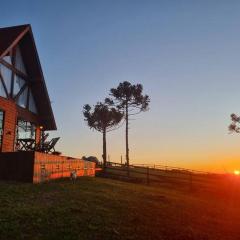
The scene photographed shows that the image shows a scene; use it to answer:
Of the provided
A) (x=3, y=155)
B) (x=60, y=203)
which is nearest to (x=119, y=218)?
(x=60, y=203)

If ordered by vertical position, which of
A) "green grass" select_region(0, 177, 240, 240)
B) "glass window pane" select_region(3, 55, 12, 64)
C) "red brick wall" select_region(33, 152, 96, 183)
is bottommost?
"green grass" select_region(0, 177, 240, 240)

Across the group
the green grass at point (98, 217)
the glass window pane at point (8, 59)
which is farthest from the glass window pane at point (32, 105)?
the green grass at point (98, 217)

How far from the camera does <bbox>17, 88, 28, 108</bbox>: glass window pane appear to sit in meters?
26.2

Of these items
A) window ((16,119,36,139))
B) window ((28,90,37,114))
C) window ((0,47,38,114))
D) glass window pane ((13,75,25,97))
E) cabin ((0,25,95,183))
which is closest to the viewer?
cabin ((0,25,95,183))

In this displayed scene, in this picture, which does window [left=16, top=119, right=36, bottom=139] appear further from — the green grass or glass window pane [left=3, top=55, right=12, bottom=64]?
the green grass

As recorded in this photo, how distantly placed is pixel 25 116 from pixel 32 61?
4129 mm

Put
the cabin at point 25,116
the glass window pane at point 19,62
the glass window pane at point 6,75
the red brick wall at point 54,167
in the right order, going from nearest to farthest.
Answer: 1. the red brick wall at point 54,167
2. the cabin at point 25,116
3. the glass window pane at point 6,75
4. the glass window pane at point 19,62

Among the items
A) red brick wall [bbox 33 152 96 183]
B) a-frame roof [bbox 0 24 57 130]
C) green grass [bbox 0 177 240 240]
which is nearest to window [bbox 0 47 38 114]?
a-frame roof [bbox 0 24 57 130]

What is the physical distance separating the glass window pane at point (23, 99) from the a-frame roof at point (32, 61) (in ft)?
3.64

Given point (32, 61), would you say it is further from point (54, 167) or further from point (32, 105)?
point (54, 167)

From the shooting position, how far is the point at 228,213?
667 inches

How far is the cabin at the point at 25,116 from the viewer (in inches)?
770

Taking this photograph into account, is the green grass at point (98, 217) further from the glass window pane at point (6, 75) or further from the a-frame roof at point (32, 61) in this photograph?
the a-frame roof at point (32, 61)

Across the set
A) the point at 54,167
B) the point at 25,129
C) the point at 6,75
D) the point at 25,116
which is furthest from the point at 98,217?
the point at 25,129
